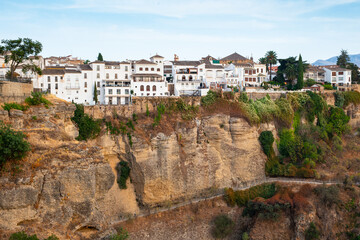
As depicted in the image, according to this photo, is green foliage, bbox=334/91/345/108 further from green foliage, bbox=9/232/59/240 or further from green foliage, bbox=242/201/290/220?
green foliage, bbox=9/232/59/240

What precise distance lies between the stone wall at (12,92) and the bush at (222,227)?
21859 millimetres

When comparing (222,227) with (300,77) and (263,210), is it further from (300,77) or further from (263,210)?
(300,77)

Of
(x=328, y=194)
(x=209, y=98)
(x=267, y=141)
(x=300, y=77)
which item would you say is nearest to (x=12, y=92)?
(x=209, y=98)

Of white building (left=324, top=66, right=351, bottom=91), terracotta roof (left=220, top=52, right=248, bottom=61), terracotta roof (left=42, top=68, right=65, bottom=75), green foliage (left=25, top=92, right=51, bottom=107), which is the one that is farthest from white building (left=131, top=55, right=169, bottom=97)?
white building (left=324, top=66, right=351, bottom=91)

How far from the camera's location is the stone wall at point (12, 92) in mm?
31942

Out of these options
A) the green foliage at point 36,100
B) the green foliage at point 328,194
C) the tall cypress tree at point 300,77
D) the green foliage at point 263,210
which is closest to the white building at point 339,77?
the tall cypress tree at point 300,77

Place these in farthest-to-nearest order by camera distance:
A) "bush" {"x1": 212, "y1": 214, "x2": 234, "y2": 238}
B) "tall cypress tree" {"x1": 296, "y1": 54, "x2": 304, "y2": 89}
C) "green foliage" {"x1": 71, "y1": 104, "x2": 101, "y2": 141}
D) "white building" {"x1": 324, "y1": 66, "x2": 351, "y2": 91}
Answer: "white building" {"x1": 324, "y1": 66, "x2": 351, "y2": 91}, "tall cypress tree" {"x1": 296, "y1": 54, "x2": 304, "y2": 89}, "green foliage" {"x1": 71, "y1": 104, "x2": 101, "y2": 141}, "bush" {"x1": 212, "y1": 214, "x2": 234, "y2": 238}

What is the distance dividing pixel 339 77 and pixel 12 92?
51.0 m

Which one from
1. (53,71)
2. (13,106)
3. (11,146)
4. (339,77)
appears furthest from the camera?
(339,77)

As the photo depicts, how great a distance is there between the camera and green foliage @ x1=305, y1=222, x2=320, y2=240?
3338cm

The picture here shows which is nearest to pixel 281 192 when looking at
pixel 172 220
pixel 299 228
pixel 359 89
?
pixel 299 228

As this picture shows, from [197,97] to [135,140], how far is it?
1041 cm

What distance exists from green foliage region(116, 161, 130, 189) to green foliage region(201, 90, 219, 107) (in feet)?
39.9

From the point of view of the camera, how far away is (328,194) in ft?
118
